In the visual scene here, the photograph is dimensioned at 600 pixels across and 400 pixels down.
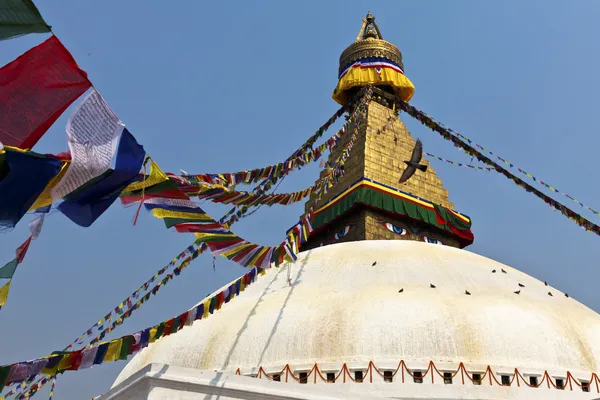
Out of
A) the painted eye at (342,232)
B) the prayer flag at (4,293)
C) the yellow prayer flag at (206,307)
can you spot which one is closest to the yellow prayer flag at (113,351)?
the prayer flag at (4,293)

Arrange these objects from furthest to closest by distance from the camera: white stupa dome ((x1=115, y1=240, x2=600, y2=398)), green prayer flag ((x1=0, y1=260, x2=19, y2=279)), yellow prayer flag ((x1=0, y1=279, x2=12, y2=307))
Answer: white stupa dome ((x1=115, y1=240, x2=600, y2=398)) → yellow prayer flag ((x1=0, y1=279, x2=12, y2=307)) → green prayer flag ((x1=0, y1=260, x2=19, y2=279))

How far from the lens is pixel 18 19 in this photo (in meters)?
4.05

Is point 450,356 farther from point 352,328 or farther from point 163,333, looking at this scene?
point 163,333

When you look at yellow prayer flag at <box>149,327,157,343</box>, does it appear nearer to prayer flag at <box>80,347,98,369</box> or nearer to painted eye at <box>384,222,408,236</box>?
prayer flag at <box>80,347,98,369</box>

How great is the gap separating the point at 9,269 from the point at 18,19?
2419 mm

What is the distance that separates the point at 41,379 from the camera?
9.64 m

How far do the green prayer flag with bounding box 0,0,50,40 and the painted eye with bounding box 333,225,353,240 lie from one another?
11777 millimetres

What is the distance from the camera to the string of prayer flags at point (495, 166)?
14.1 m

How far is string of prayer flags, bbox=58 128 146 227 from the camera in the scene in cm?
496

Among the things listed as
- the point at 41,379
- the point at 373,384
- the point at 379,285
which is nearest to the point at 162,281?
the point at 41,379

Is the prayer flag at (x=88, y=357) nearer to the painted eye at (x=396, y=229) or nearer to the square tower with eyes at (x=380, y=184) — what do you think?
the square tower with eyes at (x=380, y=184)

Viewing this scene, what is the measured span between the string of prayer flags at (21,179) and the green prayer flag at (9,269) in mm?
1058

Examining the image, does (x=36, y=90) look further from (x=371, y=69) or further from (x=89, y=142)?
(x=371, y=69)

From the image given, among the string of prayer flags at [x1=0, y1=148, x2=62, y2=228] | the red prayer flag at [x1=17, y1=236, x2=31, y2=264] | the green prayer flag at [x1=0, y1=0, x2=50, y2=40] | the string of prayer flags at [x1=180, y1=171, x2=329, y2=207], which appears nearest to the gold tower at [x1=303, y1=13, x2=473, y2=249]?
the string of prayer flags at [x1=180, y1=171, x2=329, y2=207]
